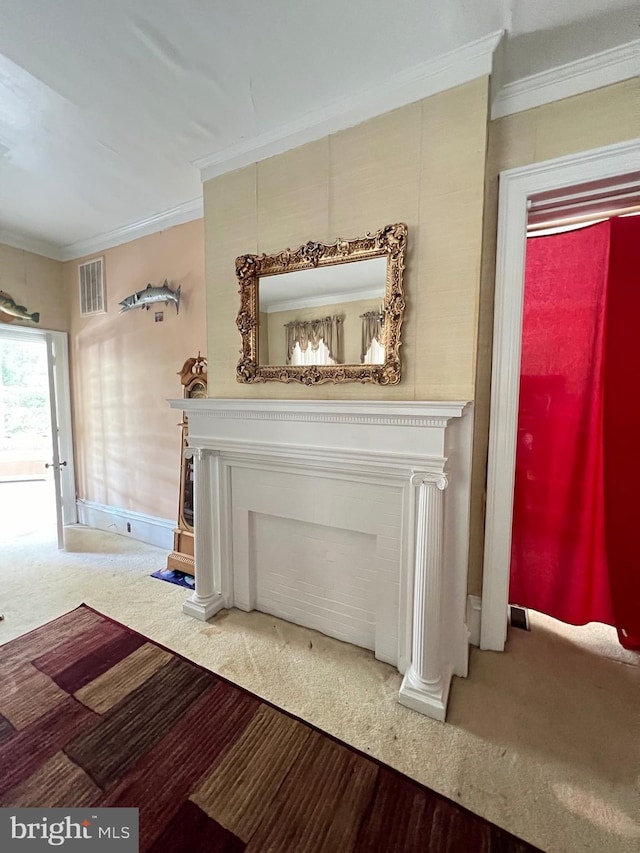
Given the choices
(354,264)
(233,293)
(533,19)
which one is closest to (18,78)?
(233,293)

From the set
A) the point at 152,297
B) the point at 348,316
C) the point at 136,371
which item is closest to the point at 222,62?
the point at 348,316

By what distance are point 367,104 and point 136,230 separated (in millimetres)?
2139

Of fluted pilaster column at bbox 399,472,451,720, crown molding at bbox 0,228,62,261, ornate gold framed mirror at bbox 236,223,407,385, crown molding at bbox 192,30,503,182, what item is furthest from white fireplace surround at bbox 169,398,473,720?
crown molding at bbox 0,228,62,261

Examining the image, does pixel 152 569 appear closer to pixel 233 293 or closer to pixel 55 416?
pixel 55 416

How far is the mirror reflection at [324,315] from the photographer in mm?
1606

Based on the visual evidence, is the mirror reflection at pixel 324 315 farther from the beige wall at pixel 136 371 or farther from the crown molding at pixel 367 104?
the beige wall at pixel 136 371

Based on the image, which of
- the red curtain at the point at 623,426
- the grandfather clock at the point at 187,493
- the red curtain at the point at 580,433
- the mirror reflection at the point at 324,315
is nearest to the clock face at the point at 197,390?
the grandfather clock at the point at 187,493

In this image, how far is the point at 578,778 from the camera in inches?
46.6

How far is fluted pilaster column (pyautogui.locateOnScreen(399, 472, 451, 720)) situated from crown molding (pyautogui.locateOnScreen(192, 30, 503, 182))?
162cm

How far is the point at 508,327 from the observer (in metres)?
1.60

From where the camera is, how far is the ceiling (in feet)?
3.96

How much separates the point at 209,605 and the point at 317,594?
678 millimetres

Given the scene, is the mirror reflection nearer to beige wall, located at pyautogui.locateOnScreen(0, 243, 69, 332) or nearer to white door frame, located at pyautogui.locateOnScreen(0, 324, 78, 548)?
white door frame, located at pyautogui.locateOnScreen(0, 324, 78, 548)

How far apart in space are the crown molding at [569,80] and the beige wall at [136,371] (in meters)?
1.99
